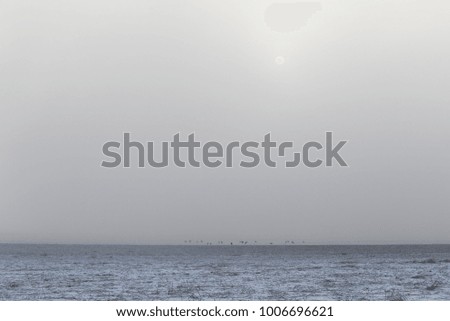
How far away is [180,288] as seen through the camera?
5066cm

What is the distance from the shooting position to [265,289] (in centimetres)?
4947

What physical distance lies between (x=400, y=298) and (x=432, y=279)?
49.0 feet

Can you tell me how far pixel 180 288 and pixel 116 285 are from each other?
4.55 metres

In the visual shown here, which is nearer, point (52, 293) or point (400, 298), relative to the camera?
point (400, 298)
